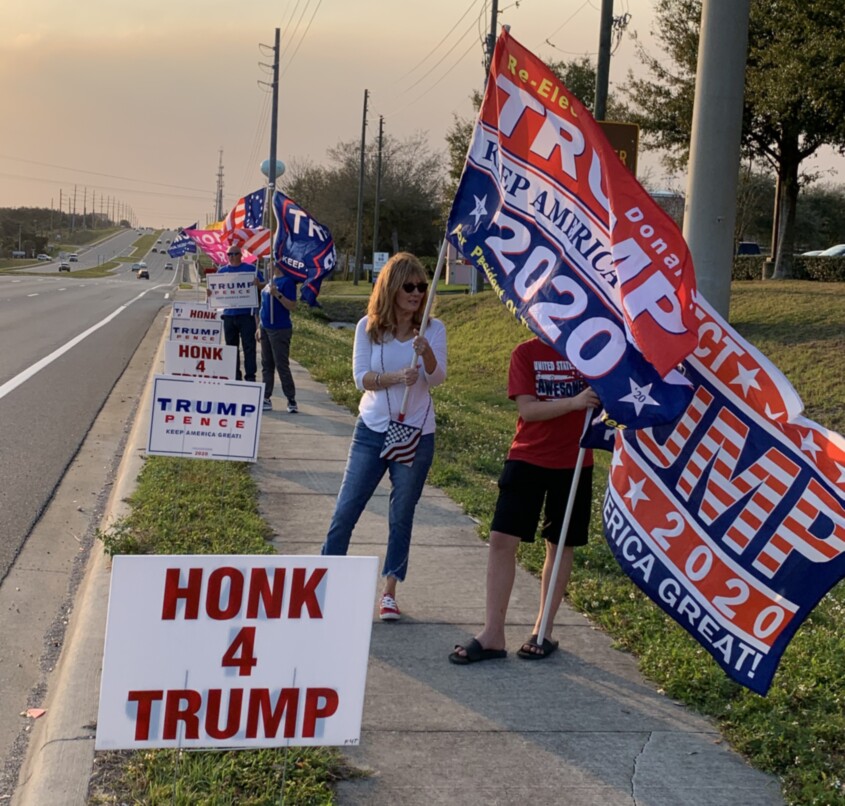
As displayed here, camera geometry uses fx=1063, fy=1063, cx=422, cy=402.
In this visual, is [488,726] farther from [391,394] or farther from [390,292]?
[390,292]

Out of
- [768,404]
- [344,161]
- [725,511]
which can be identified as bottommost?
[725,511]

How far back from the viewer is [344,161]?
76.4 metres

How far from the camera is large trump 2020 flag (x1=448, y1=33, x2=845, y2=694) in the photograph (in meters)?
3.81

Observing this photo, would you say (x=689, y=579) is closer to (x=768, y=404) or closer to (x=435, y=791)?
(x=768, y=404)

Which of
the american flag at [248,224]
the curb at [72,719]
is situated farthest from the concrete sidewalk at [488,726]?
the american flag at [248,224]

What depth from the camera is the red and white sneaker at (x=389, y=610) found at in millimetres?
5266

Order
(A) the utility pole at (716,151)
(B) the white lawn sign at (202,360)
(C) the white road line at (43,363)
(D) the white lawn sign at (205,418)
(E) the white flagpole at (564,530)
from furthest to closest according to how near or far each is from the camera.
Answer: (C) the white road line at (43,363)
(B) the white lawn sign at (202,360)
(D) the white lawn sign at (205,418)
(A) the utility pole at (716,151)
(E) the white flagpole at (564,530)

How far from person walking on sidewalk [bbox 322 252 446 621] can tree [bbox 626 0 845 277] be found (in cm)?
1861

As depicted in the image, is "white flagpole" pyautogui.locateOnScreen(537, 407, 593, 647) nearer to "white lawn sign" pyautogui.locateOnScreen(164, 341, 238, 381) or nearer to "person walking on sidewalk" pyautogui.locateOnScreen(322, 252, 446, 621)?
"person walking on sidewalk" pyautogui.locateOnScreen(322, 252, 446, 621)

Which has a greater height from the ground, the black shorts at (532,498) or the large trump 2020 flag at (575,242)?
the large trump 2020 flag at (575,242)

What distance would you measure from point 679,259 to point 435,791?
7.10 ft

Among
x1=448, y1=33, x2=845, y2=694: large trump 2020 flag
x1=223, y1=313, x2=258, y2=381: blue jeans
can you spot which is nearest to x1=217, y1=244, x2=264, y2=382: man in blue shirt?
x1=223, y1=313, x2=258, y2=381: blue jeans

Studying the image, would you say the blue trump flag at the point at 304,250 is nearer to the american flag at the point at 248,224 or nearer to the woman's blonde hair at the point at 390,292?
the american flag at the point at 248,224

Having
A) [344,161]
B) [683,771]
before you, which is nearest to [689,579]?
[683,771]
